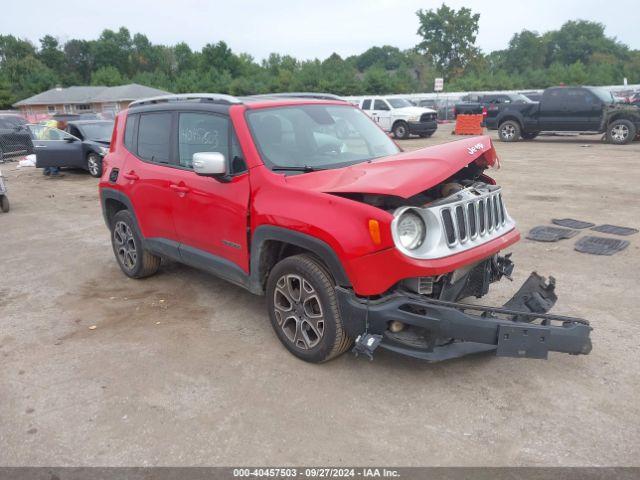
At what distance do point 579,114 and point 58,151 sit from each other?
16871mm

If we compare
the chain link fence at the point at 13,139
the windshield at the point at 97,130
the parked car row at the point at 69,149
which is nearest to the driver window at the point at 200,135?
the parked car row at the point at 69,149

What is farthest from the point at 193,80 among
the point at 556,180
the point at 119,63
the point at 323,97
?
the point at 323,97

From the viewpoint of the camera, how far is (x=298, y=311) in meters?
3.71

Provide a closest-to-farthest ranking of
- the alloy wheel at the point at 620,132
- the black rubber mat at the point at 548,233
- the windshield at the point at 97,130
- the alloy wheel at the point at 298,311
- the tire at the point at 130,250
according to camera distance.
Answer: the alloy wheel at the point at 298,311, the tire at the point at 130,250, the black rubber mat at the point at 548,233, the windshield at the point at 97,130, the alloy wheel at the point at 620,132

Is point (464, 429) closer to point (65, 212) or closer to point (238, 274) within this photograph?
point (238, 274)

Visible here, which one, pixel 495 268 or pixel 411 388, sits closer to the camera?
pixel 411 388

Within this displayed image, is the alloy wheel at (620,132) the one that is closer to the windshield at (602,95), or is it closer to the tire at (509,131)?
the windshield at (602,95)

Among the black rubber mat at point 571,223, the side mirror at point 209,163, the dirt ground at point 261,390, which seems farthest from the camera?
the black rubber mat at point 571,223

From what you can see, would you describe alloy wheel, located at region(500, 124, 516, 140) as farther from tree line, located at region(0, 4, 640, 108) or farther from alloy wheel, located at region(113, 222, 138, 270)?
tree line, located at region(0, 4, 640, 108)

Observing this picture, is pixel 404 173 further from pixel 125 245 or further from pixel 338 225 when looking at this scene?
pixel 125 245

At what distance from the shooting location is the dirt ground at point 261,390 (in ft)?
9.49

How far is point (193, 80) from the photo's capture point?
64938 millimetres

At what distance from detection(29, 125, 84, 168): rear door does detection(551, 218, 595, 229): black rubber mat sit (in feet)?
40.9

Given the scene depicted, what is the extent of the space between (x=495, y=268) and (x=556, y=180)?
808 cm
